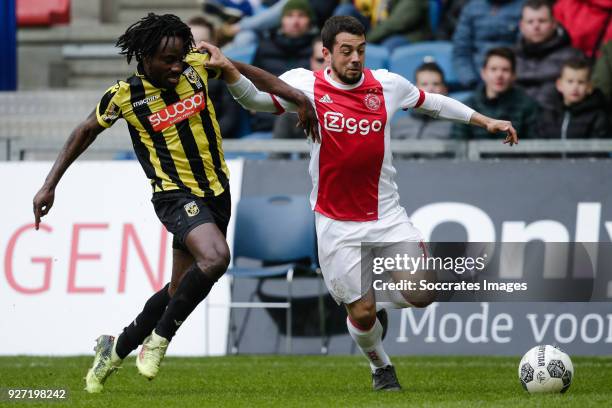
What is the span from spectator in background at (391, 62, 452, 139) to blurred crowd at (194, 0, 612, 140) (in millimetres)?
10

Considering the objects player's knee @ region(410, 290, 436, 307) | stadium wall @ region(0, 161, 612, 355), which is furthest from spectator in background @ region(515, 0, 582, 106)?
player's knee @ region(410, 290, 436, 307)

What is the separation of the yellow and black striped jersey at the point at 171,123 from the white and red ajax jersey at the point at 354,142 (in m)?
0.61

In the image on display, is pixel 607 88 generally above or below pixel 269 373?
above

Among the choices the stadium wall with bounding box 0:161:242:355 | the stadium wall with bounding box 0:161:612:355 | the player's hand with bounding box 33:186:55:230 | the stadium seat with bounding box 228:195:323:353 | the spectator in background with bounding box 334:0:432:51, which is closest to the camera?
the player's hand with bounding box 33:186:55:230

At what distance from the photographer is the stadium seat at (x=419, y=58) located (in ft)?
→ 48.2

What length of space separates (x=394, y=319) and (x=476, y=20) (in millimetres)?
4428

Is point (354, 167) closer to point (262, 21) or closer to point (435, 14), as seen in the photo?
point (435, 14)

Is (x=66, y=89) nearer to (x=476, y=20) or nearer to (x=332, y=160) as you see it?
(x=476, y=20)

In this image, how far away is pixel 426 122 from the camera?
43.5ft

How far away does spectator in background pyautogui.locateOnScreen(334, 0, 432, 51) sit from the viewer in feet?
49.9

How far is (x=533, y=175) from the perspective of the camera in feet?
38.2

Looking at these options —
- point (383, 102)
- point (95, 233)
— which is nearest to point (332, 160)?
point (383, 102)

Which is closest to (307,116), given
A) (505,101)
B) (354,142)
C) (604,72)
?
(354,142)

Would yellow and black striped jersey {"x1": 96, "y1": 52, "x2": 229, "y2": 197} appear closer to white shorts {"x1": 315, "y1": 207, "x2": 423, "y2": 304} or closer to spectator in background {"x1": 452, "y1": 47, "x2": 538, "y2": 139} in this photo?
white shorts {"x1": 315, "y1": 207, "x2": 423, "y2": 304}
